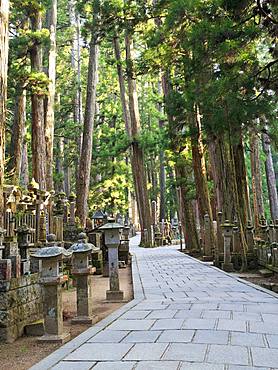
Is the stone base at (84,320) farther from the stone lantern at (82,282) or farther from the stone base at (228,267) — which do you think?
the stone base at (228,267)

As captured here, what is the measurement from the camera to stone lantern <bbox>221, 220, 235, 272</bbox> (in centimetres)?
1047

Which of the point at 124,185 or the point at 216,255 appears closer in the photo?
the point at 216,255

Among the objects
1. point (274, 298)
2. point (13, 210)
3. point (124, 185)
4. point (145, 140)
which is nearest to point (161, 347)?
point (274, 298)

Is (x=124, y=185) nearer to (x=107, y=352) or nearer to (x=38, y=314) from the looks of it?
(x=38, y=314)

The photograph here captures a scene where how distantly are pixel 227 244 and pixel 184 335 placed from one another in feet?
21.5

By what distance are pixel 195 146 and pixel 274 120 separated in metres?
4.49

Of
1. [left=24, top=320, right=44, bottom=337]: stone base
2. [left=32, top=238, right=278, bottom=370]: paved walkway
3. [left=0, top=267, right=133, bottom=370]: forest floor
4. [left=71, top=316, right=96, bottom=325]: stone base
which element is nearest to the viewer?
[left=32, top=238, right=278, bottom=370]: paved walkway

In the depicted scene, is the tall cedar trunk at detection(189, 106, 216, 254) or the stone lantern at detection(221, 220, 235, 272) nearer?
the stone lantern at detection(221, 220, 235, 272)

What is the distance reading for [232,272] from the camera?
1058cm

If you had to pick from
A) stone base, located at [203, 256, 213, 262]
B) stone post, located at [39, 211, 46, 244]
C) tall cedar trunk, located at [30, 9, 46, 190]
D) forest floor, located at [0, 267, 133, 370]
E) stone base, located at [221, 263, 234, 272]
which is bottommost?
forest floor, located at [0, 267, 133, 370]

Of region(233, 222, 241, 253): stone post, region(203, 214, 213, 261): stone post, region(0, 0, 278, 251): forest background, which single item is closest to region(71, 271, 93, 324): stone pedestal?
region(0, 0, 278, 251): forest background

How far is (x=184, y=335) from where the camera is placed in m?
4.23

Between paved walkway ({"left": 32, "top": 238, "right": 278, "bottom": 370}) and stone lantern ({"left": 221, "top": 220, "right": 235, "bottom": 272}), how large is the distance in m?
3.00

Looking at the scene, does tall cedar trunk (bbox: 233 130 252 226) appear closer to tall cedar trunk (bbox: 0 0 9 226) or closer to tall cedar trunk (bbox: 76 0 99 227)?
tall cedar trunk (bbox: 76 0 99 227)
